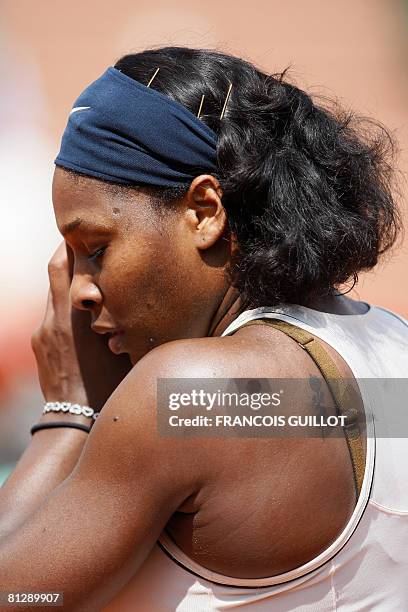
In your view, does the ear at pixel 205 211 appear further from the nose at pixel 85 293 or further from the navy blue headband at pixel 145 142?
the nose at pixel 85 293

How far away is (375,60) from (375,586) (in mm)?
5800

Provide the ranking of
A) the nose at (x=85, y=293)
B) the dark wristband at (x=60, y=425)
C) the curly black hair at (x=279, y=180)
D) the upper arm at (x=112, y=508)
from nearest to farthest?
the upper arm at (x=112, y=508), the curly black hair at (x=279, y=180), the nose at (x=85, y=293), the dark wristband at (x=60, y=425)

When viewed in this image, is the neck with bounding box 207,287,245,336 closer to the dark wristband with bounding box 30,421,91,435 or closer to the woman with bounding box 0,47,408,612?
the woman with bounding box 0,47,408,612

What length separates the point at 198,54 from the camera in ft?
6.37

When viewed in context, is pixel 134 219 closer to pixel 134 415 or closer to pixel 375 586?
pixel 134 415

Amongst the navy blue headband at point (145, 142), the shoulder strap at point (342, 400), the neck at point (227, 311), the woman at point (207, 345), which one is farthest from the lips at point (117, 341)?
→ the shoulder strap at point (342, 400)

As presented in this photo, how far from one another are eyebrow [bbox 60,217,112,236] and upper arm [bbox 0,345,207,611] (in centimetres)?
39

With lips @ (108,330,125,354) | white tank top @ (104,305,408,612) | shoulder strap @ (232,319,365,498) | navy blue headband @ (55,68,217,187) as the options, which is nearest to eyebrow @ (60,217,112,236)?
navy blue headband @ (55,68,217,187)

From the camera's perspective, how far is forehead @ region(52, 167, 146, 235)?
1.76 metres

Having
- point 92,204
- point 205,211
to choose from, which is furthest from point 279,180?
point 92,204

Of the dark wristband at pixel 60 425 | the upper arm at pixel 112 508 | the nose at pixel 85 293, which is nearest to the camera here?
the upper arm at pixel 112 508

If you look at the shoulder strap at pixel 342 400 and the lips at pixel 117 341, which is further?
the lips at pixel 117 341

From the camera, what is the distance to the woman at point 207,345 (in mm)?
1461

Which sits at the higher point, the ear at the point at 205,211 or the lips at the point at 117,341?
the ear at the point at 205,211
